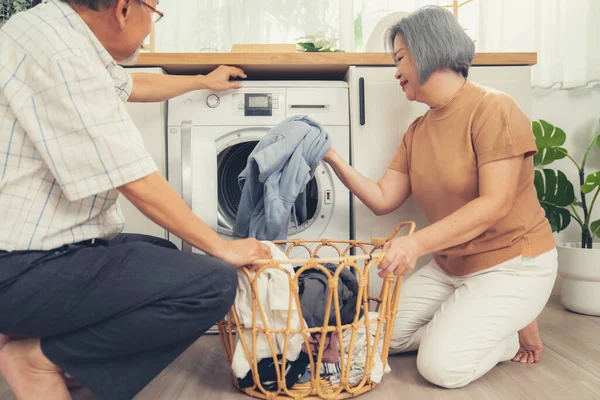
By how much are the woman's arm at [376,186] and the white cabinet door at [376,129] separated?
0.11 m

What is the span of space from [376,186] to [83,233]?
3.00 ft

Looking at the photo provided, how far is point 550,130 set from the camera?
2123 mm

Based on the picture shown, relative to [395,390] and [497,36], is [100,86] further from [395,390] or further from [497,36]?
[497,36]

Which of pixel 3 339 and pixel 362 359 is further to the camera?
pixel 362 359

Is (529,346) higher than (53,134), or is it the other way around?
(53,134)

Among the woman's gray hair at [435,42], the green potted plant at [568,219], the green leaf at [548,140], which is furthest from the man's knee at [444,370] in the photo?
the green leaf at [548,140]

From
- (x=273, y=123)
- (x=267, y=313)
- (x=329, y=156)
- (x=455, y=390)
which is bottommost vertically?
(x=455, y=390)

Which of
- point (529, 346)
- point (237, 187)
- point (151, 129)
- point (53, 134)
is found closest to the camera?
point (53, 134)

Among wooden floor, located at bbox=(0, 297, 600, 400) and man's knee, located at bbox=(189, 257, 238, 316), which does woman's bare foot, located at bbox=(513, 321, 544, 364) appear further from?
man's knee, located at bbox=(189, 257, 238, 316)

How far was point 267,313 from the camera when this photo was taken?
1.13m

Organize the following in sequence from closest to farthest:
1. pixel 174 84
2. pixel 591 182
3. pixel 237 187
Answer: pixel 174 84
pixel 237 187
pixel 591 182

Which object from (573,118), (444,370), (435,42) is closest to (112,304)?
(444,370)

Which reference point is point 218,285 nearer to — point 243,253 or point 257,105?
point 243,253

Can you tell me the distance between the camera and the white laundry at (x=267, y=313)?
1.11 m
